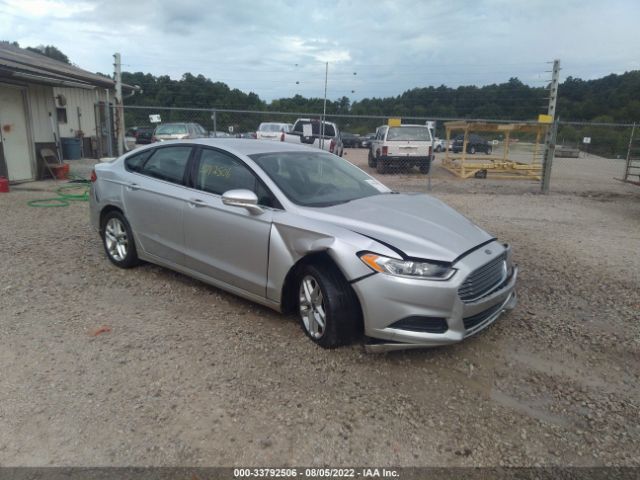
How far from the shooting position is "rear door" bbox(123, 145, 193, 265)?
441 centimetres

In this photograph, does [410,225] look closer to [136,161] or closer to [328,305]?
[328,305]

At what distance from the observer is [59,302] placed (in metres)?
4.34

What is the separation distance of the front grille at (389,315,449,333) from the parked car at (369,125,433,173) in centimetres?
1432

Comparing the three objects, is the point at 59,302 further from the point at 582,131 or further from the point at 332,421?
the point at 582,131

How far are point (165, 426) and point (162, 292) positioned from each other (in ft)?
7.00

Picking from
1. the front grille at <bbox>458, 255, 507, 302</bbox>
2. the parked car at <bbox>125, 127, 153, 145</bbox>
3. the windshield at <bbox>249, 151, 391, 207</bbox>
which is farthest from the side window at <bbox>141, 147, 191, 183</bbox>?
the parked car at <bbox>125, 127, 153, 145</bbox>

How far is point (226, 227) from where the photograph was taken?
393cm

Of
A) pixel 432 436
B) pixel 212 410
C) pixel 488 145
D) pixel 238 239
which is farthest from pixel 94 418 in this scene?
pixel 488 145

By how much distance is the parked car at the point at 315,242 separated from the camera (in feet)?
10.2

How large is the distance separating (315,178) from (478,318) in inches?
72.9

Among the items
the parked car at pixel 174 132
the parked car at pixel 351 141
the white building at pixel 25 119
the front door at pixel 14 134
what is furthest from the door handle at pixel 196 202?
the parked car at pixel 351 141

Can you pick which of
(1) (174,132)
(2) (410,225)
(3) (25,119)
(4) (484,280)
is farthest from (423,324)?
(1) (174,132)

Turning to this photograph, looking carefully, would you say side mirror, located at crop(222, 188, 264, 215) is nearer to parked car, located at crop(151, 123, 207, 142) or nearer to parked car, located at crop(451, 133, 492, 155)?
parked car, located at crop(151, 123, 207, 142)

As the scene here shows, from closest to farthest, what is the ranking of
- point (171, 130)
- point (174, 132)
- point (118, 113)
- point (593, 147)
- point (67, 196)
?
point (67, 196) < point (118, 113) < point (174, 132) < point (171, 130) < point (593, 147)
